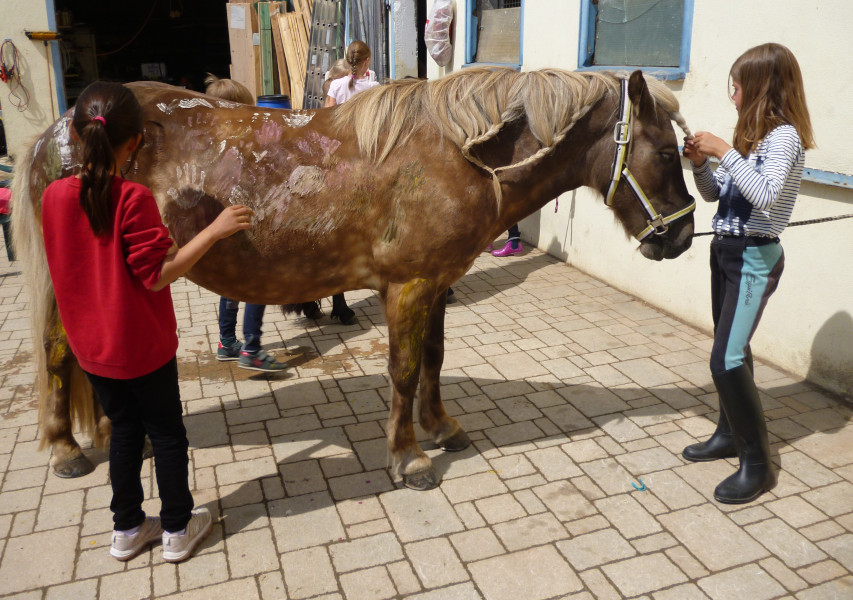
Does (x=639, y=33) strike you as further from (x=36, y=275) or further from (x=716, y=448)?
(x=36, y=275)

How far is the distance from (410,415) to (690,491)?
1406 millimetres

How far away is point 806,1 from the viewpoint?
3994mm

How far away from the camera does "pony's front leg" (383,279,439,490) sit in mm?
3137

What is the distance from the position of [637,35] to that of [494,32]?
2.56m

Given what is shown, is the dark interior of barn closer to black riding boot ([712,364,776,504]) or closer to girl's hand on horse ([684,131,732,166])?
girl's hand on horse ([684,131,732,166])

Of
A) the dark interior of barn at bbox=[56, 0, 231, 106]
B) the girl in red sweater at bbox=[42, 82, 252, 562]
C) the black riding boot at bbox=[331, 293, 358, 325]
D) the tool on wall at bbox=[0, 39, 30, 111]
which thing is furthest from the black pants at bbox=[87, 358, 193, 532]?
the dark interior of barn at bbox=[56, 0, 231, 106]

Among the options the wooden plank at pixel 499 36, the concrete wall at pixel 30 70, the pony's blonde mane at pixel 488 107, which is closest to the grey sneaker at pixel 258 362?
the pony's blonde mane at pixel 488 107

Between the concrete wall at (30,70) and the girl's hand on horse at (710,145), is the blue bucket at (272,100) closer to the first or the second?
the girl's hand on horse at (710,145)

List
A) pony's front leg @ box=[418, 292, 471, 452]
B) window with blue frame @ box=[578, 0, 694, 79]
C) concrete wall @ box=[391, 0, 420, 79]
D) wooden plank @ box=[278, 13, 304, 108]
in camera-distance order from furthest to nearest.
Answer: wooden plank @ box=[278, 13, 304, 108] < concrete wall @ box=[391, 0, 420, 79] < window with blue frame @ box=[578, 0, 694, 79] < pony's front leg @ box=[418, 292, 471, 452]

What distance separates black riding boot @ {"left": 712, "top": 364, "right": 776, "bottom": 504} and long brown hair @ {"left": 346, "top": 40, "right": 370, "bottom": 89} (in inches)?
179

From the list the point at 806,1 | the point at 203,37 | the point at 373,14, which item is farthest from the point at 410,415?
the point at 203,37

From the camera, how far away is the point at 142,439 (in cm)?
271

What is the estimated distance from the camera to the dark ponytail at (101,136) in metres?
2.28

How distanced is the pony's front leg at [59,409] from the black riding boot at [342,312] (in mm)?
2347
